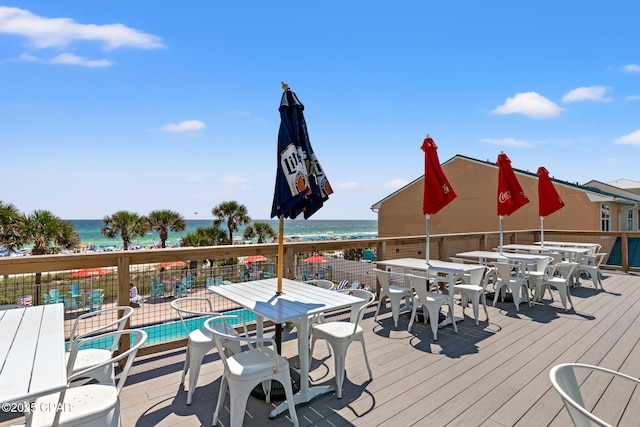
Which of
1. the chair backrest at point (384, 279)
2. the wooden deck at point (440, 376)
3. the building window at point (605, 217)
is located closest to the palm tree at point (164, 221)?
the wooden deck at point (440, 376)

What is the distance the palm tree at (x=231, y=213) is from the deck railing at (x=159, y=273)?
1660 centimetres

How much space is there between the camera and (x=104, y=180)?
54656 millimetres

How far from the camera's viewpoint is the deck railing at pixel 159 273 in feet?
8.95

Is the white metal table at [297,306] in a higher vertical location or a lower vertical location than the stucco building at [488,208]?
lower

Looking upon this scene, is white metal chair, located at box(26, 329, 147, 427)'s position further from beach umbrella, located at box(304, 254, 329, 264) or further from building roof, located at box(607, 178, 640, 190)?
building roof, located at box(607, 178, 640, 190)

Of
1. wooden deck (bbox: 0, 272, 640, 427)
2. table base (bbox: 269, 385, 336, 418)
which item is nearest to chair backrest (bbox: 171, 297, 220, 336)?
wooden deck (bbox: 0, 272, 640, 427)

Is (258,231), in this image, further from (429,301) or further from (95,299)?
(429,301)

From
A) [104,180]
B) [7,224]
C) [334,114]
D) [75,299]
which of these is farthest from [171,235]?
[75,299]

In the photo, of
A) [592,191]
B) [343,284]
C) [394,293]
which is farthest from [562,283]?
[592,191]

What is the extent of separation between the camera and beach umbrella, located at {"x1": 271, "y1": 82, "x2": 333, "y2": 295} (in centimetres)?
256

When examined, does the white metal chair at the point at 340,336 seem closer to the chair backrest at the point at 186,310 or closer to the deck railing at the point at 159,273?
the chair backrest at the point at 186,310

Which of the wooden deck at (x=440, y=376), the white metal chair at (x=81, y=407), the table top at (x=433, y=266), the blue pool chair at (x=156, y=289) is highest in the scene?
the table top at (x=433, y=266)

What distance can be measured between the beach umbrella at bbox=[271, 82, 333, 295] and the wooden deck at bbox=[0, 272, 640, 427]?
3.23ft

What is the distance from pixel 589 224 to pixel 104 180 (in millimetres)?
62813
